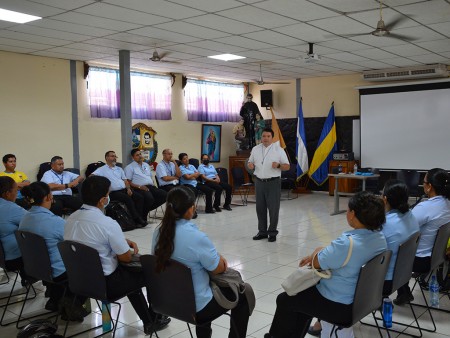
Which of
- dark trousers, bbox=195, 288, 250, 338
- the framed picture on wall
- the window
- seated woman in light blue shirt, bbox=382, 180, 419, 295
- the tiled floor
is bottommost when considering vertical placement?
the tiled floor

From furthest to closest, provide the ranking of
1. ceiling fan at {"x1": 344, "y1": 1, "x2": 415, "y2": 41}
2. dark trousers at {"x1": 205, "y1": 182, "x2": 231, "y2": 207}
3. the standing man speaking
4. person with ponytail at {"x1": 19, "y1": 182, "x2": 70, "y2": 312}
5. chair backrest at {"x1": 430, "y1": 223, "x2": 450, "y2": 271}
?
1. dark trousers at {"x1": 205, "y1": 182, "x2": 231, "y2": 207}
2. the standing man speaking
3. ceiling fan at {"x1": 344, "y1": 1, "x2": 415, "y2": 41}
4. chair backrest at {"x1": 430, "y1": 223, "x2": 450, "y2": 271}
5. person with ponytail at {"x1": 19, "y1": 182, "x2": 70, "y2": 312}

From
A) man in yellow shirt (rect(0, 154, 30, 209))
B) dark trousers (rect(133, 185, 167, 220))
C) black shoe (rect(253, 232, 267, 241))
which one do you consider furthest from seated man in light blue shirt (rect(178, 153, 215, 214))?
man in yellow shirt (rect(0, 154, 30, 209))

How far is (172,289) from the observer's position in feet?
7.97

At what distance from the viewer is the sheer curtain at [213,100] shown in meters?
10.7

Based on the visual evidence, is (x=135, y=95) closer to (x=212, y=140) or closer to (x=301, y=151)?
(x=212, y=140)

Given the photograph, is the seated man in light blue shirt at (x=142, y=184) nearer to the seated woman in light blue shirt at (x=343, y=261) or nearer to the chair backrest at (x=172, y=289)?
the chair backrest at (x=172, y=289)

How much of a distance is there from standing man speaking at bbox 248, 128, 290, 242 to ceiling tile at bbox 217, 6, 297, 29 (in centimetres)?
137

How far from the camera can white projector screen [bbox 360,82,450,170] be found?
9.32 metres

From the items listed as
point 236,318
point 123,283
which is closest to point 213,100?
point 123,283

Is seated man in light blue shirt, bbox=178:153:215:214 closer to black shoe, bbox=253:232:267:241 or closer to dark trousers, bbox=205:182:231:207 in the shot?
dark trousers, bbox=205:182:231:207

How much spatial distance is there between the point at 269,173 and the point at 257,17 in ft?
6.45

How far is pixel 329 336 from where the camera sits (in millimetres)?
2760

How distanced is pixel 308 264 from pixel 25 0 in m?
4.01

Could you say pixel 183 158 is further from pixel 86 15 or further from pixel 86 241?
pixel 86 241
